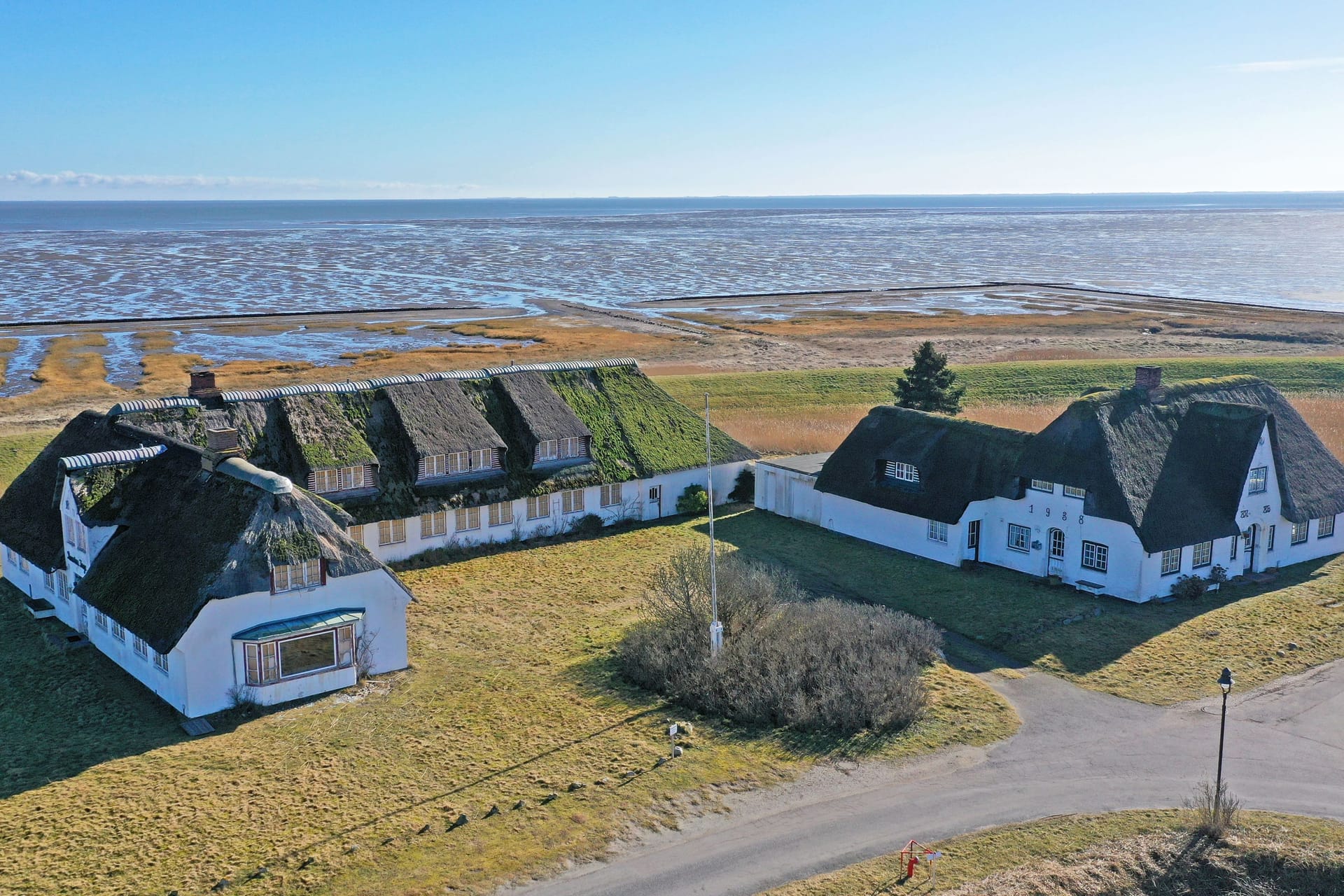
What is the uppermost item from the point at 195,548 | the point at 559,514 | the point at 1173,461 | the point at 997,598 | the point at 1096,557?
the point at 1173,461

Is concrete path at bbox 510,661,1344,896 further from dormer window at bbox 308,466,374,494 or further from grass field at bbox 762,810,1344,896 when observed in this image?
dormer window at bbox 308,466,374,494

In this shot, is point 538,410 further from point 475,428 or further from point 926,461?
point 926,461

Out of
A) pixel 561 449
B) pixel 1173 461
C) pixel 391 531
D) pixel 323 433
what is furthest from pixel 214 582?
pixel 1173 461

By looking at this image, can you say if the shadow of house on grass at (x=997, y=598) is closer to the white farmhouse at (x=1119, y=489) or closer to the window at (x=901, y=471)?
the white farmhouse at (x=1119, y=489)

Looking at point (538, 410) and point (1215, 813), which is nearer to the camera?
point (1215, 813)

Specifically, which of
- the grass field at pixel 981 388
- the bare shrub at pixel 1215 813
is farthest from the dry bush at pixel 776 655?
the grass field at pixel 981 388
